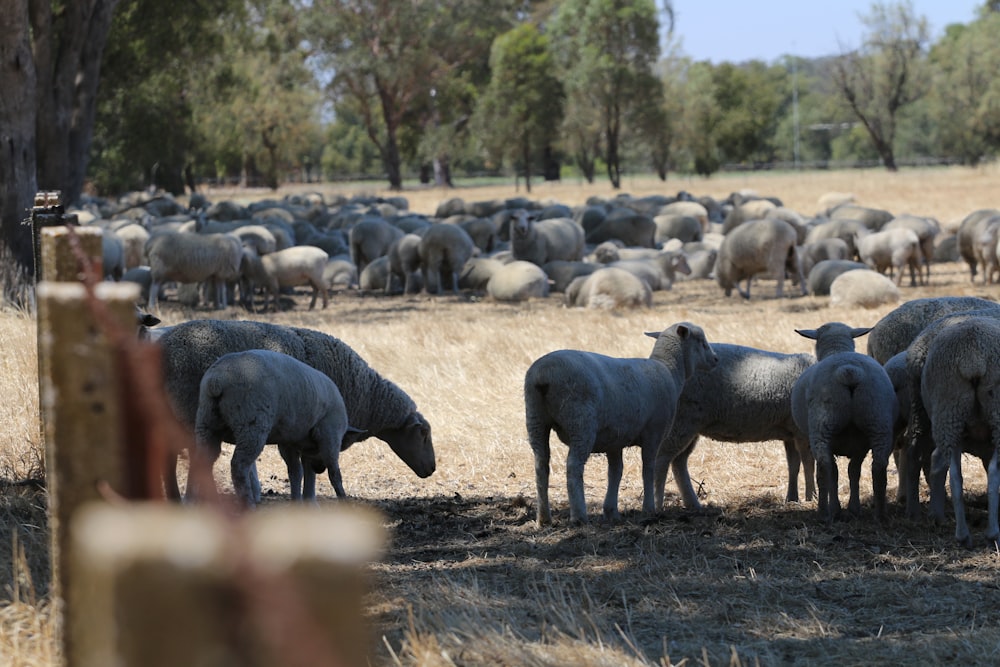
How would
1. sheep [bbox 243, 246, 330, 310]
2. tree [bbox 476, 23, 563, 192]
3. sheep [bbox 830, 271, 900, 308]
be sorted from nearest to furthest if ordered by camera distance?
sheep [bbox 830, 271, 900, 308], sheep [bbox 243, 246, 330, 310], tree [bbox 476, 23, 563, 192]

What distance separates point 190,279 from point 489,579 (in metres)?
13.3

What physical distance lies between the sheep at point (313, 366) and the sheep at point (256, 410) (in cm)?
63

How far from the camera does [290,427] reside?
6965mm

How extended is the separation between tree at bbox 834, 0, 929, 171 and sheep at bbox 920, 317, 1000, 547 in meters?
69.3

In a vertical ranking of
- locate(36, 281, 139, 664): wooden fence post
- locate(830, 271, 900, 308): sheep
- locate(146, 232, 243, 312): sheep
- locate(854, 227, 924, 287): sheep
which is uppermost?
locate(36, 281, 139, 664): wooden fence post

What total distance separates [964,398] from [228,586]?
6330 millimetres

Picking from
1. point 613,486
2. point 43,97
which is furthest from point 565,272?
point 613,486

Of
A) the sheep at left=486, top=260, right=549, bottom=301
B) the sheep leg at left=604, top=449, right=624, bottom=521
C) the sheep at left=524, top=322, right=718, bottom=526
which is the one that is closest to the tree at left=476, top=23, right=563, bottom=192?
the sheep at left=486, top=260, right=549, bottom=301

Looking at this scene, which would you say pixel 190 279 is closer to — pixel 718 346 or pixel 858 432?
pixel 718 346

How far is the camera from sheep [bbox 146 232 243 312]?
1825 centimetres

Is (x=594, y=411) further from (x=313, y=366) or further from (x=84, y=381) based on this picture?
(x=84, y=381)

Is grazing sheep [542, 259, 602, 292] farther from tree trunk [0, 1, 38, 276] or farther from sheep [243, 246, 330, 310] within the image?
tree trunk [0, 1, 38, 276]

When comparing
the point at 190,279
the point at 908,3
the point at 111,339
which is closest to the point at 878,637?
the point at 111,339

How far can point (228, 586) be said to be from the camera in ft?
4.01
